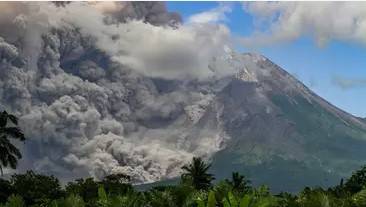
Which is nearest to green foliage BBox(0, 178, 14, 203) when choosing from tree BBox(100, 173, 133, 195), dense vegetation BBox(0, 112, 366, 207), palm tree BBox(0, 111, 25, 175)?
dense vegetation BBox(0, 112, 366, 207)

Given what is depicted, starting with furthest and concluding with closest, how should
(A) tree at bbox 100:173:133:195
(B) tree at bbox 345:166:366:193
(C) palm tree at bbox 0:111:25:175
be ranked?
(A) tree at bbox 100:173:133:195 → (B) tree at bbox 345:166:366:193 → (C) palm tree at bbox 0:111:25:175

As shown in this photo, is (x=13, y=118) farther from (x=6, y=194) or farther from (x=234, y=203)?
(x=234, y=203)

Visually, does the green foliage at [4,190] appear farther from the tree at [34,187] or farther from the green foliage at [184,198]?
the tree at [34,187]

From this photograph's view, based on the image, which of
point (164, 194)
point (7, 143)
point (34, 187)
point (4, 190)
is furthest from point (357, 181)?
point (164, 194)

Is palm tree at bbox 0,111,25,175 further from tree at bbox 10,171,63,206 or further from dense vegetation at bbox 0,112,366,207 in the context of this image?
tree at bbox 10,171,63,206

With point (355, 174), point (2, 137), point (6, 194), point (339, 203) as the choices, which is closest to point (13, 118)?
point (2, 137)

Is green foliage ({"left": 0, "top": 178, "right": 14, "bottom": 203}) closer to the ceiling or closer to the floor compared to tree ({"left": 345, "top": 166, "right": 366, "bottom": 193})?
closer to the floor

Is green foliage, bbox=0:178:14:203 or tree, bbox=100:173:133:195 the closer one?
green foliage, bbox=0:178:14:203

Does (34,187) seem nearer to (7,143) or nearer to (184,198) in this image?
(7,143)
